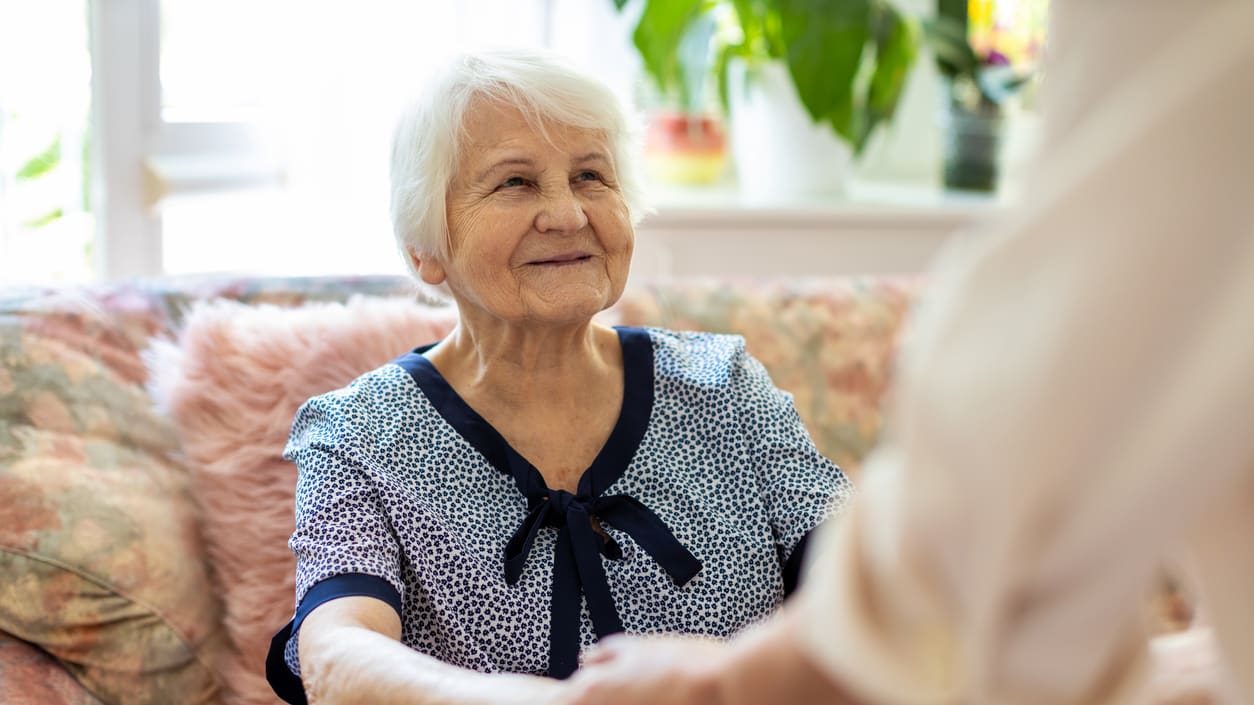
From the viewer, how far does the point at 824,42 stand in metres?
2.75

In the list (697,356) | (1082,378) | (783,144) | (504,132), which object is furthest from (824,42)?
(1082,378)

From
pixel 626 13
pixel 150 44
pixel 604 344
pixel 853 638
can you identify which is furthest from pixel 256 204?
pixel 853 638

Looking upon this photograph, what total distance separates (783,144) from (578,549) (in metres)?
1.77

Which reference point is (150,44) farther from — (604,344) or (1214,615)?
(1214,615)

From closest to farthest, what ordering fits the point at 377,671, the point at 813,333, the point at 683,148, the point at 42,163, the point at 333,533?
the point at 377,671 < the point at 333,533 < the point at 813,333 < the point at 42,163 < the point at 683,148

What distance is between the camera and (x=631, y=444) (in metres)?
1.53

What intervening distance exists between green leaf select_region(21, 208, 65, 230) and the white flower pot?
59.0 inches

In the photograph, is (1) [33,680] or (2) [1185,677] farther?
(1) [33,680]

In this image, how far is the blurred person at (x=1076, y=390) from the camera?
546 millimetres

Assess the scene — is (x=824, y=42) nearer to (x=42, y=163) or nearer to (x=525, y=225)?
(x=525, y=225)

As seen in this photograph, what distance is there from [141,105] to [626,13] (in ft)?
3.67

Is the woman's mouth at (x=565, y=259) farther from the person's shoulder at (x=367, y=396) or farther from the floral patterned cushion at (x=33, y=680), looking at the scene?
the floral patterned cushion at (x=33, y=680)

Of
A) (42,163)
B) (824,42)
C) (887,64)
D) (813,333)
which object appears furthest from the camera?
(887,64)

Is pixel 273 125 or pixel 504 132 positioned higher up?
pixel 504 132
